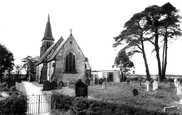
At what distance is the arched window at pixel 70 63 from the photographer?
2672cm

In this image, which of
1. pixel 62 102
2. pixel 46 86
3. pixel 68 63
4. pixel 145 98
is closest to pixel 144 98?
pixel 145 98

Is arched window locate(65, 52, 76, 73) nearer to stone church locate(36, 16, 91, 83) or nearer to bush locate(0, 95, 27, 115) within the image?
stone church locate(36, 16, 91, 83)

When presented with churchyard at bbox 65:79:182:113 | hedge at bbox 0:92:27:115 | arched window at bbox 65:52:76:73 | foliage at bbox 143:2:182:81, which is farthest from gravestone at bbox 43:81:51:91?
foliage at bbox 143:2:182:81

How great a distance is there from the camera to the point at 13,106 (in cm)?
838

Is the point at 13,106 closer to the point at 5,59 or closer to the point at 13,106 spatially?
the point at 13,106

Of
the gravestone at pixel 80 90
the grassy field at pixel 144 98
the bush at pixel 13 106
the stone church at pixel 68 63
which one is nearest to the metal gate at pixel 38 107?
the bush at pixel 13 106

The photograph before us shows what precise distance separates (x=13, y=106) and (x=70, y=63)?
1884 cm

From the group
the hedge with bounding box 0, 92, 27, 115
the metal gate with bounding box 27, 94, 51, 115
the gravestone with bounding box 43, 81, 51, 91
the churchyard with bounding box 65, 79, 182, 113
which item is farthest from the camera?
the gravestone with bounding box 43, 81, 51, 91

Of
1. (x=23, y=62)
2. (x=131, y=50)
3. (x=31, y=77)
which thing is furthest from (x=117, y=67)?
(x=23, y=62)

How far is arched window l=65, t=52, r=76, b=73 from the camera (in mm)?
26722

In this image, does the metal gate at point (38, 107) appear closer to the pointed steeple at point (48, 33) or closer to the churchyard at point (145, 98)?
the churchyard at point (145, 98)

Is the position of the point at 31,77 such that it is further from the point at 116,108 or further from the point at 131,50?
the point at 116,108

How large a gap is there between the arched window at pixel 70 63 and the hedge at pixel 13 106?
17738 mm

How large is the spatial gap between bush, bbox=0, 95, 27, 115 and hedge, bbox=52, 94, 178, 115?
205 centimetres
